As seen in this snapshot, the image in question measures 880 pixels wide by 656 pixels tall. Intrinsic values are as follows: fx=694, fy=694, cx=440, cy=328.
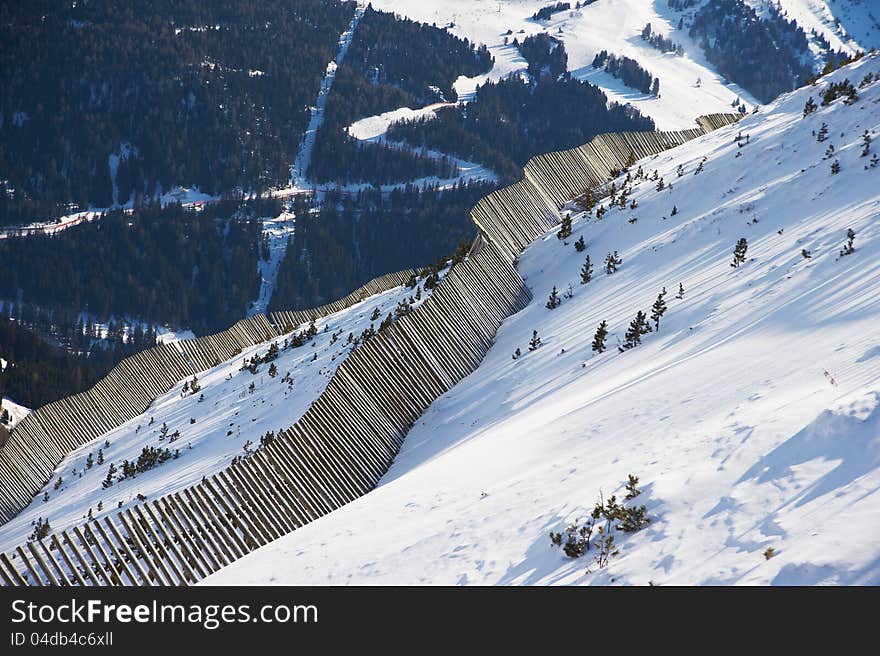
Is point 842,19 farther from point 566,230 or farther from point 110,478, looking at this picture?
point 110,478

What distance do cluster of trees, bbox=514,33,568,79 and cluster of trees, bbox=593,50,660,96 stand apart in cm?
631

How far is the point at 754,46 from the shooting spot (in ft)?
443

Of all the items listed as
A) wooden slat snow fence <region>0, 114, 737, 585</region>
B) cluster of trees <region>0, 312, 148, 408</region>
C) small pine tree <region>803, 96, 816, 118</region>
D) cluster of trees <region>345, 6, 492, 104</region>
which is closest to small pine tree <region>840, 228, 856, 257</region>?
wooden slat snow fence <region>0, 114, 737, 585</region>

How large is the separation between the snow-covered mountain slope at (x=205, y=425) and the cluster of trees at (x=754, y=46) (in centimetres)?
13212

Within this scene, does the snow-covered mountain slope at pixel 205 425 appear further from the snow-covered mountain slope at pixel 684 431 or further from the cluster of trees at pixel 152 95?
the cluster of trees at pixel 152 95

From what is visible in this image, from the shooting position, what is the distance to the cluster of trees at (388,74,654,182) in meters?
104

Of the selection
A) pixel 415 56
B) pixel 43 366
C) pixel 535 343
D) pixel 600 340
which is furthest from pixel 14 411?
pixel 415 56

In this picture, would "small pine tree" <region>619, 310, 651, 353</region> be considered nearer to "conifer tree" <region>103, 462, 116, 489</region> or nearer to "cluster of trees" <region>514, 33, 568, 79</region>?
"conifer tree" <region>103, 462, 116, 489</region>

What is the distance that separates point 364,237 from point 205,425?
265ft

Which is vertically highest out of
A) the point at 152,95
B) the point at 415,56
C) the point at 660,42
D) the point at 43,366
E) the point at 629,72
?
the point at 152,95

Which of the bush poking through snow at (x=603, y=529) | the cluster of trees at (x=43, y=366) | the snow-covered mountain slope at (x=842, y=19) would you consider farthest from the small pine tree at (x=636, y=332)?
the snow-covered mountain slope at (x=842, y=19)

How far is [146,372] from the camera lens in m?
22.3
